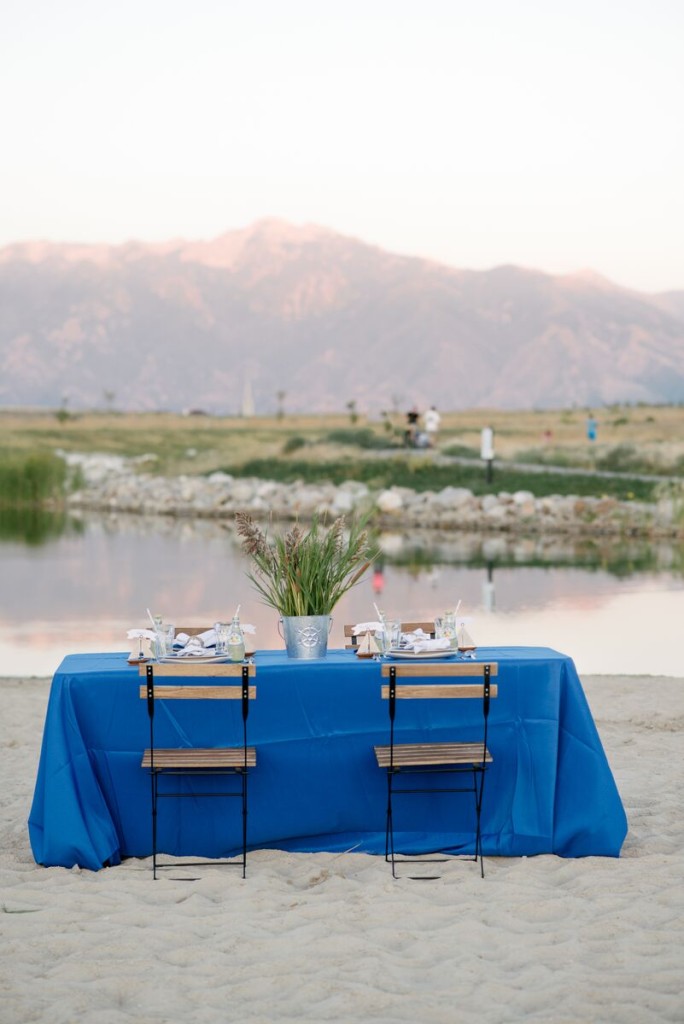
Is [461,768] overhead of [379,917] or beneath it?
overhead

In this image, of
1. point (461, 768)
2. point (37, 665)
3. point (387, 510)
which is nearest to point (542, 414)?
point (387, 510)

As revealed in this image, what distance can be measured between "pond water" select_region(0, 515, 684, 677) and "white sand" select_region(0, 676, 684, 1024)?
241 inches

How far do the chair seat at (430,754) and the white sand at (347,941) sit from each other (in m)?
0.43

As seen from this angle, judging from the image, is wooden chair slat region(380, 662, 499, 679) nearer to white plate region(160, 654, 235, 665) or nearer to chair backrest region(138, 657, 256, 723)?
chair backrest region(138, 657, 256, 723)

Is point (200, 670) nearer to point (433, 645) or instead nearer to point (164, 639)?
point (164, 639)

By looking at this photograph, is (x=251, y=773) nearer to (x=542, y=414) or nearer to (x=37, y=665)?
(x=37, y=665)

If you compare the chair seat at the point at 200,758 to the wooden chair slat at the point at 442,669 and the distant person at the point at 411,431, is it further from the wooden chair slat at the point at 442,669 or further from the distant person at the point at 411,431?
the distant person at the point at 411,431

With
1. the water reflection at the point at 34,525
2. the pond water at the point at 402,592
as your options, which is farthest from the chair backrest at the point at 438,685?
the water reflection at the point at 34,525

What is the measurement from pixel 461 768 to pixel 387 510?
2546cm

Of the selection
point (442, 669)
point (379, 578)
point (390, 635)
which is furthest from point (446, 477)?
point (442, 669)

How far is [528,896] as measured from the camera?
197 inches

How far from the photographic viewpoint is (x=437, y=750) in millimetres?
5371

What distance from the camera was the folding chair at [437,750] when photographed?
205 inches

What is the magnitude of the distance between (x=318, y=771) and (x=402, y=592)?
1172 cm
